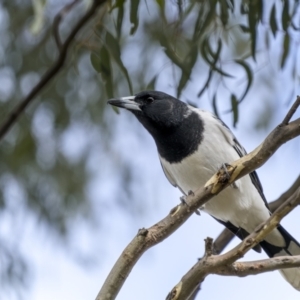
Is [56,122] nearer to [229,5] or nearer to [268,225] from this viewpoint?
[229,5]

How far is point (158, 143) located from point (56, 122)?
65 cm

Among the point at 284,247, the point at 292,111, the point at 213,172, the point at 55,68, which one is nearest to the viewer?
the point at 55,68

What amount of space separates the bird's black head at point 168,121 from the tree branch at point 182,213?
78 centimetres

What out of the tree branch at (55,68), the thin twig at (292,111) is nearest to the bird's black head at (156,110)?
the thin twig at (292,111)

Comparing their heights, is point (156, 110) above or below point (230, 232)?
above

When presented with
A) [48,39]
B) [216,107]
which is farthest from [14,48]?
[216,107]

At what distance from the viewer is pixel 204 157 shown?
2357 mm

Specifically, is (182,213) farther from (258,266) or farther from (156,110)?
(156,110)

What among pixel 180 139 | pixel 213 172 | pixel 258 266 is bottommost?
pixel 258 266

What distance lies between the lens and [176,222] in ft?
5.28

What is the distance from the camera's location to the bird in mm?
2371

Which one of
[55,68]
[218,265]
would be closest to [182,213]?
[218,265]

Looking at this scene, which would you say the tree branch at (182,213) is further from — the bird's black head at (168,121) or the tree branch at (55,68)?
the bird's black head at (168,121)

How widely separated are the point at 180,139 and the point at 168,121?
101 millimetres
